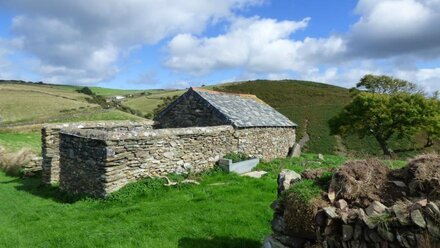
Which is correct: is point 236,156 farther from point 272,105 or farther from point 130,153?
point 272,105

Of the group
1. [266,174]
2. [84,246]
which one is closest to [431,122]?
[266,174]

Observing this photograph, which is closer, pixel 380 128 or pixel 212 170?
pixel 212 170

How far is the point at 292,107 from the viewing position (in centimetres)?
7238

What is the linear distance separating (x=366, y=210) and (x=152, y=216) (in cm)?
585

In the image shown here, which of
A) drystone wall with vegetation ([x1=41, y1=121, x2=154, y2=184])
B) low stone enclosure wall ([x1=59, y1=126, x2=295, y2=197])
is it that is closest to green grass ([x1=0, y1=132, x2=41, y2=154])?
drystone wall with vegetation ([x1=41, y1=121, x2=154, y2=184])

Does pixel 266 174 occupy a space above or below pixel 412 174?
below

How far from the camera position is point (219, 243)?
25.0ft

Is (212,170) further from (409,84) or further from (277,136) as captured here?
(409,84)

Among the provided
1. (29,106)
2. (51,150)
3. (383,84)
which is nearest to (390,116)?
(383,84)

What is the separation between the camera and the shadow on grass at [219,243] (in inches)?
296

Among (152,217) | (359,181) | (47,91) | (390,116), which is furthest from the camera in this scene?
(47,91)

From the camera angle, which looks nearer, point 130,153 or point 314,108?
point 130,153

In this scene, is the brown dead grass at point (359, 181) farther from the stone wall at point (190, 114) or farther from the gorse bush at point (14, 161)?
the gorse bush at point (14, 161)

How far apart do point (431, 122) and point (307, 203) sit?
33.0 meters
